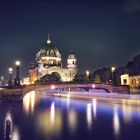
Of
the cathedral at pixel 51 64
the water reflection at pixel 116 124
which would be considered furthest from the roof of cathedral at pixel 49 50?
the water reflection at pixel 116 124

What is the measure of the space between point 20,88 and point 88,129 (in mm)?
28351

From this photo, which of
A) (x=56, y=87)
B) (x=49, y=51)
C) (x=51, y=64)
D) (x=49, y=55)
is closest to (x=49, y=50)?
(x=49, y=51)

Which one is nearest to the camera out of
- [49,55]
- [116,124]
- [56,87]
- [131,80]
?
[116,124]

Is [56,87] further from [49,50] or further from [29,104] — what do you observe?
[49,50]

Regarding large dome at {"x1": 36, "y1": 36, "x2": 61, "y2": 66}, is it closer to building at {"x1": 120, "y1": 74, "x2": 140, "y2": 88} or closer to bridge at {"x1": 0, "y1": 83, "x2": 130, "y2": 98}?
building at {"x1": 120, "y1": 74, "x2": 140, "y2": 88}

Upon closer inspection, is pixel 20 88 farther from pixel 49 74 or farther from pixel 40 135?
pixel 49 74

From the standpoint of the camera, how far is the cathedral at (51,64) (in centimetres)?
14425

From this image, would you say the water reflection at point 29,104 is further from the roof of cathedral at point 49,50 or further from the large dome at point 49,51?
the roof of cathedral at point 49,50

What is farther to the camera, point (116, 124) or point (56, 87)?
point (56, 87)

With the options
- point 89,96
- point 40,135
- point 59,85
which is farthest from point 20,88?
point 40,135

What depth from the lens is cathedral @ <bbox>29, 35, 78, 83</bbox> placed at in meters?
→ 144

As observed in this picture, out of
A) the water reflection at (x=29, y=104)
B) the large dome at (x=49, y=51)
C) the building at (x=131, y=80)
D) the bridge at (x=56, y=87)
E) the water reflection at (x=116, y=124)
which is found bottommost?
the water reflection at (x=116, y=124)

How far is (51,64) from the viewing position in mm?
149250

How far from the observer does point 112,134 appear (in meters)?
Result: 24.4
